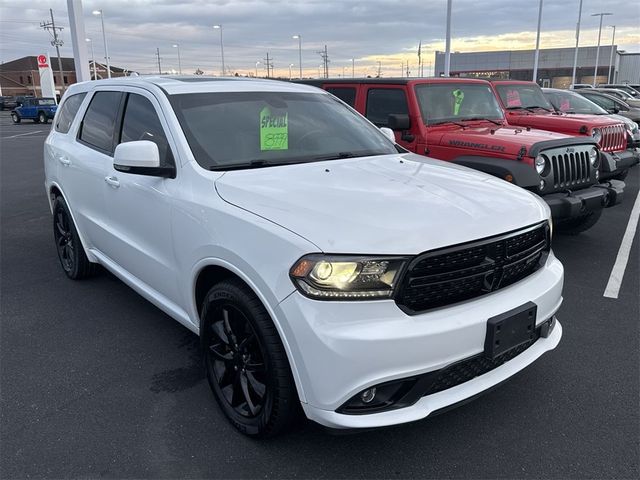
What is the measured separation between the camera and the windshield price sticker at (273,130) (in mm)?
3354

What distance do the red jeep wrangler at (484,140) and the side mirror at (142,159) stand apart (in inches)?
141

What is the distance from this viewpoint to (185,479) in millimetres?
2498

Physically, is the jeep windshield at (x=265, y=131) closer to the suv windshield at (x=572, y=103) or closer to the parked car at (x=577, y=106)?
the parked car at (x=577, y=106)

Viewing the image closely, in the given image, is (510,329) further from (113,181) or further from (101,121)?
(101,121)

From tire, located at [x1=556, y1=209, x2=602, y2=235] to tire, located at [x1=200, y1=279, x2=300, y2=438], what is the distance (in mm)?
4716

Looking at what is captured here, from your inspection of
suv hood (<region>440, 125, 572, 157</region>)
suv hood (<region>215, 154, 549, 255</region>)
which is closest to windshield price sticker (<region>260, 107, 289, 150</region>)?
suv hood (<region>215, 154, 549, 255</region>)

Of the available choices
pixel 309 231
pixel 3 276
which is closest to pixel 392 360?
pixel 309 231

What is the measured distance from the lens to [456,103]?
681 cm

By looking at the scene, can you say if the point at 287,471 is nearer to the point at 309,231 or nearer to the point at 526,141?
the point at 309,231

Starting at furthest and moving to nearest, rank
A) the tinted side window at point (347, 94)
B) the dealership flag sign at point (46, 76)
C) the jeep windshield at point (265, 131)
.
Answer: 1. the dealership flag sign at point (46, 76)
2. the tinted side window at point (347, 94)
3. the jeep windshield at point (265, 131)

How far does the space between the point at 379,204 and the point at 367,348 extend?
0.74 meters

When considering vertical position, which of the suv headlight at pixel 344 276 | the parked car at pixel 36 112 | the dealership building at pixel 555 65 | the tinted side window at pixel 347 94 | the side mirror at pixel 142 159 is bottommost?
the parked car at pixel 36 112

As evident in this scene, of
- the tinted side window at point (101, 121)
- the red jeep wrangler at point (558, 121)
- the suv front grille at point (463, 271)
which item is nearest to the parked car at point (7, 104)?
the red jeep wrangler at point (558, 121)

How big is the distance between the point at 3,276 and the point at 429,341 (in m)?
4.82
